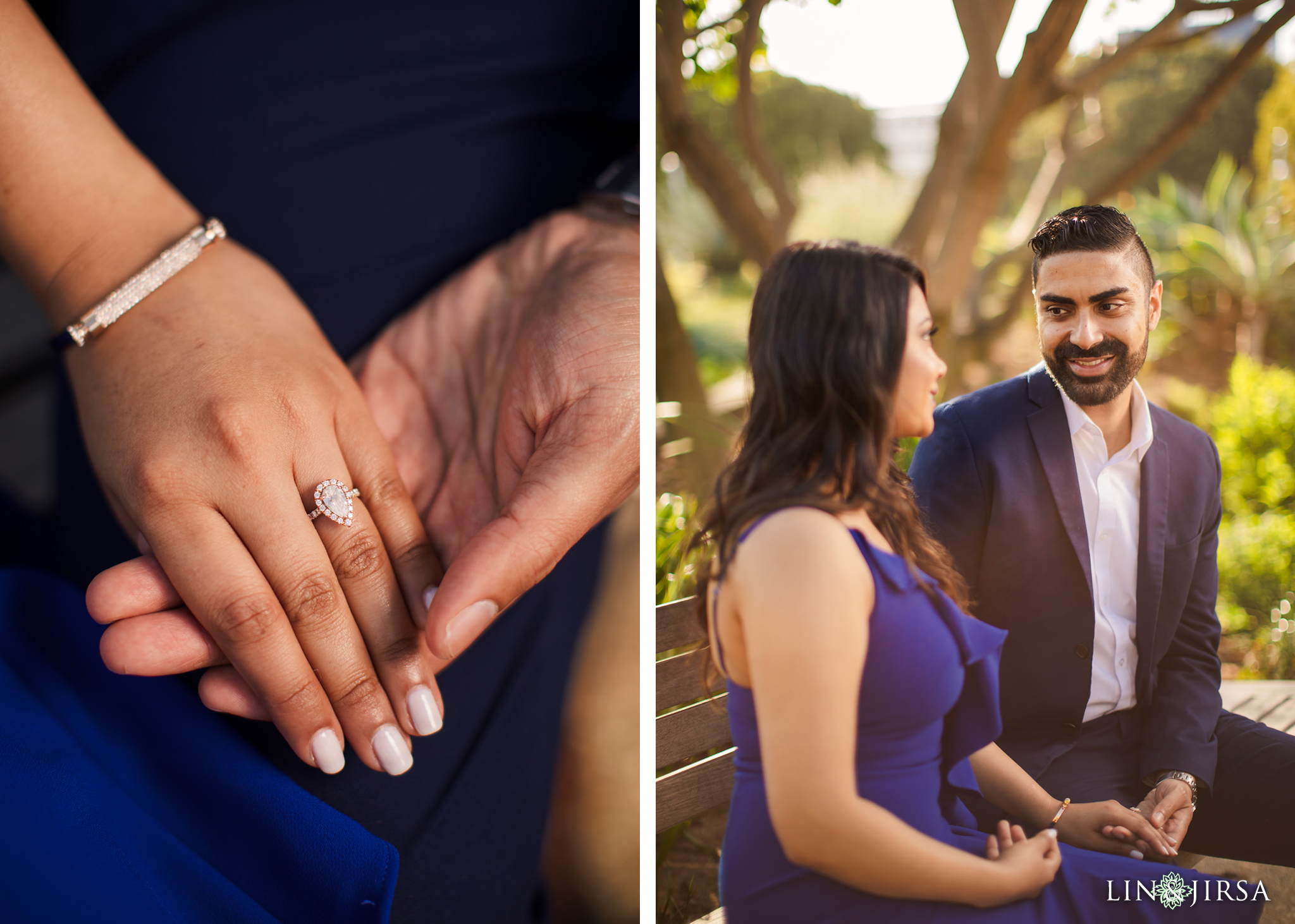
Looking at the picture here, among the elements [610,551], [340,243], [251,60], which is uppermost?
[251,60]

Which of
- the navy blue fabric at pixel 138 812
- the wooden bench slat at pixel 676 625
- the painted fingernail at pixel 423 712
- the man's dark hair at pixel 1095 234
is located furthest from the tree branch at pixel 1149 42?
the navy blue fabric at pixel 138 812

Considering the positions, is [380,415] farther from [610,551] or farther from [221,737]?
[610,551]

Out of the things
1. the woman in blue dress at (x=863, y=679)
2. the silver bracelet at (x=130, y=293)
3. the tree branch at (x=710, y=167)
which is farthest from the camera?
the tree branch at (x=710, y=167)

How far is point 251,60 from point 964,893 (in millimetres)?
1123

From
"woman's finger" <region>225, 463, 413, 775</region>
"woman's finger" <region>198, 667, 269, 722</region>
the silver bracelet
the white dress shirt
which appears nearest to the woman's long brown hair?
the white dress shirt

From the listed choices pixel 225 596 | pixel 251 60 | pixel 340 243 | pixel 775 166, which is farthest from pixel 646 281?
pixel 251 60

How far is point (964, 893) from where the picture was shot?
446mm

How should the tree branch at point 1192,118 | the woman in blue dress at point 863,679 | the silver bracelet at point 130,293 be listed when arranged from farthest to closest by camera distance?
the silver bracelet at point 130,293, the tree branch at point 1192,118, the woman in blue dress at point 863,679

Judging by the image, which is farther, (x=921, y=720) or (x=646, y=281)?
(x=646, y=281)

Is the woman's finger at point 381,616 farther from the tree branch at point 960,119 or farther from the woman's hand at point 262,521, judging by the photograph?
the tree branch at point 960,119

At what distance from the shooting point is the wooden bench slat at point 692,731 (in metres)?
0.51

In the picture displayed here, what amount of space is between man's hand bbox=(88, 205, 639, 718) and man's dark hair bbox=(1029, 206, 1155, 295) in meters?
0.34

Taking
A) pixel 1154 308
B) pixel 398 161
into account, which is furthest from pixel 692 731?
pixel 398 161

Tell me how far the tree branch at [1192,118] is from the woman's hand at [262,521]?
2.21 feet
